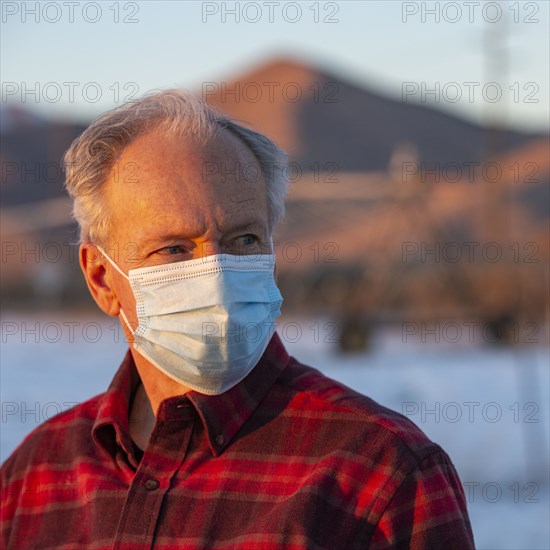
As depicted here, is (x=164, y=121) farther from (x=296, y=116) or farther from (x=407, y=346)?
(x=296, y=116)

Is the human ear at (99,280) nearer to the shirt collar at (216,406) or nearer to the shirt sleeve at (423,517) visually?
the shirt collar at (216,406)

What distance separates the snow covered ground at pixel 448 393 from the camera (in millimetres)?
8164

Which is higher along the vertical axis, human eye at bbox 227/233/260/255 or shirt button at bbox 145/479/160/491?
human eye at bbox 227/233/260/255

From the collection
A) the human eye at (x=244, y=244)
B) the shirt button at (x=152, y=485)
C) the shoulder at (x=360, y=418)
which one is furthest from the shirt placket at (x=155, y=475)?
the human eye at (x=244, y=244)

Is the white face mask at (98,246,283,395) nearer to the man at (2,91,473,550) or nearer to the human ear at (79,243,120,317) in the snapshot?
the man at (2,91,473,550)

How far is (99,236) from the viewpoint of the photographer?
109 inches

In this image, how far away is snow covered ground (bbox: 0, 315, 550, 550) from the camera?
816 cm

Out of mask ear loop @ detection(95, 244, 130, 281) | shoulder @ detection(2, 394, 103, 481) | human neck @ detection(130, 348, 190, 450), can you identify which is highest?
mask ear loop @ detection(95, 244, 130, 281)

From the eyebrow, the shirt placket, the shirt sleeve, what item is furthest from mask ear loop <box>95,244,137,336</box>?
the shirt sleeve

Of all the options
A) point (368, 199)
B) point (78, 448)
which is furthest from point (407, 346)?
point (78, 448)

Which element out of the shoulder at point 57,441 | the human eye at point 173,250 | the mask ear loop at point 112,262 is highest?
the human eye at point 173,250

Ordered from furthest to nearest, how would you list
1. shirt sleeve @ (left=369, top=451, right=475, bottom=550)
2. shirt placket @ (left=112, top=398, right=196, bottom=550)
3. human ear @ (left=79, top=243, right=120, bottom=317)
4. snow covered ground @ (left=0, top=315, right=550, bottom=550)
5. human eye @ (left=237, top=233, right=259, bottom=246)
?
snow covered ground @ (left=0, top=315, right=550, bottom=550) < human ear @ (left=79, top=243, right=120, bottom=317) < human eye @ (left=237, top=233, right=259, bottom=246) < shirt placket @ (left=112, top=398, right=196, bottom=550) < shirt sleeve @ (left=369, top=451, right=475, bottom=550)

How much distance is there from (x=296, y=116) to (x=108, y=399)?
3116 inches

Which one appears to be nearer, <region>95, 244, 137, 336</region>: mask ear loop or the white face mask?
the white face mask
